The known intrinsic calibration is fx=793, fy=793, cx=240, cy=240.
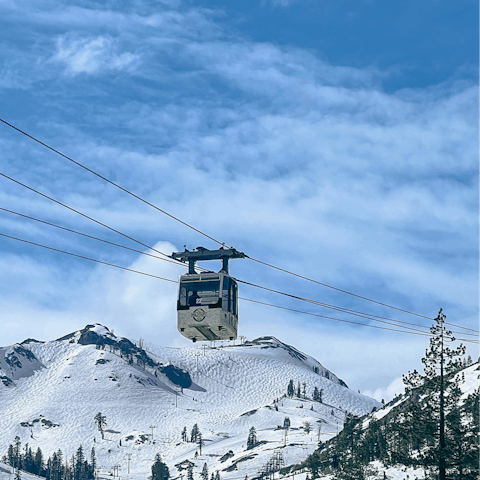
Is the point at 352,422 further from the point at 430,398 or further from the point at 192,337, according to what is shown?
the point at 192,337

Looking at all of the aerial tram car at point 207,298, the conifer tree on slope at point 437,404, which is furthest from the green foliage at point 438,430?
the aerial tram car at point 207,298

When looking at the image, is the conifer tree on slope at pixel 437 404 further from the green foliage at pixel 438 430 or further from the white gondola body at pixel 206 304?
the white gondola body at pixel 206 304

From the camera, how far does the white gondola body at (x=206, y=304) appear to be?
41688 millimetres

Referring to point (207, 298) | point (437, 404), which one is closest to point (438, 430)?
point (437, 404)

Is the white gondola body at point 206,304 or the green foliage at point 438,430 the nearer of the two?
the white gondola body at point 206,304

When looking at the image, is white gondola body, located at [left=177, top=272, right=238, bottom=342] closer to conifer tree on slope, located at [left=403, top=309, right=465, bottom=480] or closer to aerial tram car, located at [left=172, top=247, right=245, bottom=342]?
aerial tram car, located at [left=172, top=247, right=245, bottom=342]

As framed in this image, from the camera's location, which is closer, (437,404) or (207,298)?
(207,298)

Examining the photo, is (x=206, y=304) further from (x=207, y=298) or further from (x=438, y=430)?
(x=438, y=430)

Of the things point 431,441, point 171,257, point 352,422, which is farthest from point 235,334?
point 352,422

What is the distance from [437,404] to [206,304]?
27.8 meters

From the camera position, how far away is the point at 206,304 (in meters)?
41.8

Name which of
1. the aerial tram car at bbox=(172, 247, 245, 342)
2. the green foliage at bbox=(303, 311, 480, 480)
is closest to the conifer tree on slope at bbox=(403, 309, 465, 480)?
the green foliage at bbox=(303, 311, 480, 480)

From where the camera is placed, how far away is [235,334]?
4419 cm

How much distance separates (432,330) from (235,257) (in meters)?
30.6
